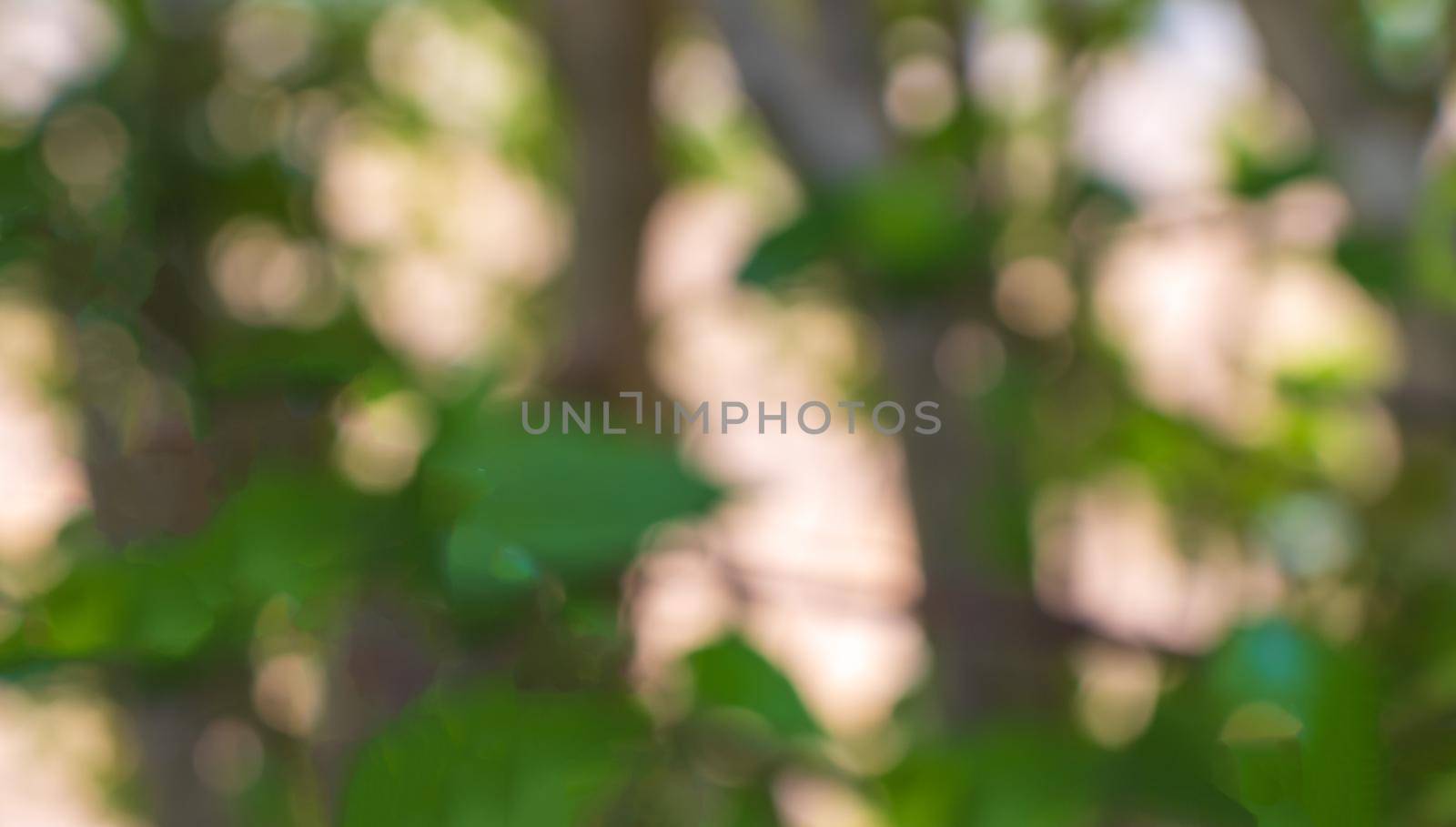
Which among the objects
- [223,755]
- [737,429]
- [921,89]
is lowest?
[223,755]

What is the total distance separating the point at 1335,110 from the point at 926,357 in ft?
0.57

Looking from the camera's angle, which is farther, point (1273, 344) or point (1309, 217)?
point (1273, 344)

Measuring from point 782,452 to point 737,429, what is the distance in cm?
16

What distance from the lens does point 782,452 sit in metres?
0.79

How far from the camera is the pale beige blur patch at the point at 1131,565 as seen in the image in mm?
381

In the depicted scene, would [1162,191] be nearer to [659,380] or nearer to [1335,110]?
[1335,110]

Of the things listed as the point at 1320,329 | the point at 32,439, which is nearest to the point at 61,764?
the point at 32,439

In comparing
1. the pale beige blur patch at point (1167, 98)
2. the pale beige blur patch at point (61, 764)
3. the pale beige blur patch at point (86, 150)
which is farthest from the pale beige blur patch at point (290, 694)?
the pale beige blur patch at point (1167, 98)

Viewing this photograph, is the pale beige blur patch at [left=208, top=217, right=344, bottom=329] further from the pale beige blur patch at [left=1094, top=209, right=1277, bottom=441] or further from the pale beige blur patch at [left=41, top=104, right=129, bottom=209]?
the pale beige blur patch at [left=1094, top=209, right=1277, bottom=441]

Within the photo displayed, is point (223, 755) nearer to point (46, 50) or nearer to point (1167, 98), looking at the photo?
point (46, 50)

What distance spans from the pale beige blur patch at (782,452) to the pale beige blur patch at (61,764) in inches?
14.7

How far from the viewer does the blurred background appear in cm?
23

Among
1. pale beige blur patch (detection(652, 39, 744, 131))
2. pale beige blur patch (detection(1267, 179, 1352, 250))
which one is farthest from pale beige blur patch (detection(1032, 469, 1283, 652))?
pale beige blur patch (detection(652, 39, 744, 131))

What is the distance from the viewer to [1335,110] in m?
0.38
